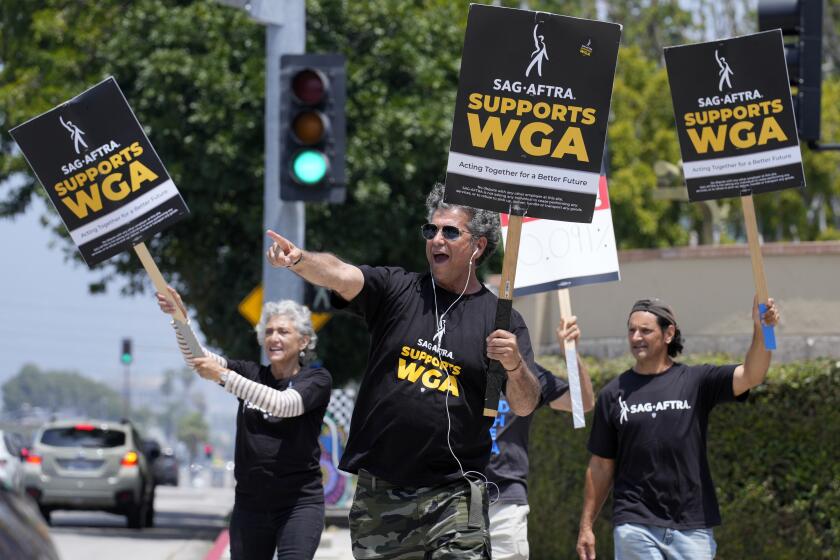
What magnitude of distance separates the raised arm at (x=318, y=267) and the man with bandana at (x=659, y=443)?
6.74 ft

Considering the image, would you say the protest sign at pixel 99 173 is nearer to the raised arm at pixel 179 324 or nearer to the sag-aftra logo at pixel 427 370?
the raised arm at pixel 179 324

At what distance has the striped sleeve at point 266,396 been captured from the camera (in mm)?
7312

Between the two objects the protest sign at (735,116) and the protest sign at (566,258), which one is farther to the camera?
the protest sign at (566,258)

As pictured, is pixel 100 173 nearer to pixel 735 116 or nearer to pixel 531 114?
pixel 531 114

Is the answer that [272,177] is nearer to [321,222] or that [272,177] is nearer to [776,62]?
[776,62]

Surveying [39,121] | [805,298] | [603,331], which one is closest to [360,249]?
[603,331]

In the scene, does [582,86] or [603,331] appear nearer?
[582,86]

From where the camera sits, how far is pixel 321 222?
844 inches

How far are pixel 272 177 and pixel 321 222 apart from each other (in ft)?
32.4

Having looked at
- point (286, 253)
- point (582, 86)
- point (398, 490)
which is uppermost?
point (582, 86)

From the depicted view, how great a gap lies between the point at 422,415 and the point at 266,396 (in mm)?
1567

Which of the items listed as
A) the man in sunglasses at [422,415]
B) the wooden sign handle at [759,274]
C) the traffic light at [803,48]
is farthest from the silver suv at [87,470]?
the man in sunglasses at [422,415]

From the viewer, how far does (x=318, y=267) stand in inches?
228

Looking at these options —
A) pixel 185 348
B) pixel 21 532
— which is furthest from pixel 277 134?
pixel 21 532
